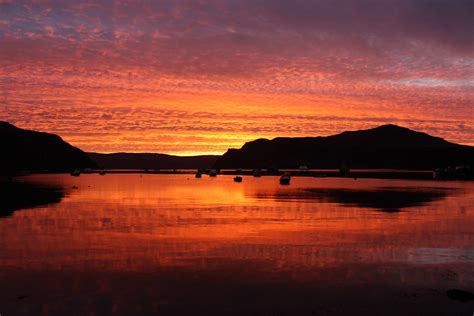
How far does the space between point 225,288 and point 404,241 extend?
43.2 feet

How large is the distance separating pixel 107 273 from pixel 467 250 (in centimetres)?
1633

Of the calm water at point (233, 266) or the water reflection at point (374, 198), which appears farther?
the water reflection at point (374, 198)

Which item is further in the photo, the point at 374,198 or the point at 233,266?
the point at 374,198

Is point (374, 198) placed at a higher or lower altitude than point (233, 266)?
higher

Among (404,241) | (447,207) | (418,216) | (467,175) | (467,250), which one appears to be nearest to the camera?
(467,250)

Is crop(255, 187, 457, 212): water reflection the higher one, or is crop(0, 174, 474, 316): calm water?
crop(255, 187, 457, 212): water reflection

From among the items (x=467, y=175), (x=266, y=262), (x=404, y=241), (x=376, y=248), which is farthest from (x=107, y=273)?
(x=467, y=175)

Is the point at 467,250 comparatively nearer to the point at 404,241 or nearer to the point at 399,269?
the point at 404,241

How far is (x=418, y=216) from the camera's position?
37781 millimetres

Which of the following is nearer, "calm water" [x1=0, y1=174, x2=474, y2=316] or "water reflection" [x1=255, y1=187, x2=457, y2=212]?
"calm water" [x1=0, y1=174, x2=474, y2=316]

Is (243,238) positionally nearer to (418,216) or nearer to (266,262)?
(266,262)

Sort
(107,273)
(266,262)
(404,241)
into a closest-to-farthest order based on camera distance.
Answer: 1. (107,273)
2. (266,262)
3. (404,241)

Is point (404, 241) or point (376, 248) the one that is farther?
point (404, 241)

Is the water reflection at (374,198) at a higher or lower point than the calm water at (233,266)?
higher
